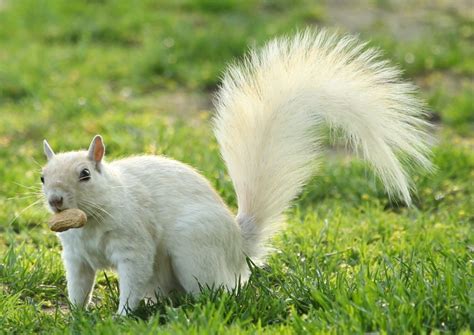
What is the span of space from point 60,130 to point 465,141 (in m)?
2.71

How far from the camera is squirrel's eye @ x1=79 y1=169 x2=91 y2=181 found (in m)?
3.36

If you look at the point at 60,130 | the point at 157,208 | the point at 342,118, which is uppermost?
the point at 342,118

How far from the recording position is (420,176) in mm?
5293

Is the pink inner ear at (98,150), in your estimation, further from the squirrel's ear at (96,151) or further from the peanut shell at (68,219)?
the peanut shell at (68,219)

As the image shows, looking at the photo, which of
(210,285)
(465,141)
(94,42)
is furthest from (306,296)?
(94,42)

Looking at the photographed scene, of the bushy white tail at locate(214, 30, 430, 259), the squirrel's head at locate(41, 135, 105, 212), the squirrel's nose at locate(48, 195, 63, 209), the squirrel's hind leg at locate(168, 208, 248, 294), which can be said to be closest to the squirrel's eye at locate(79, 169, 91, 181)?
the squirrel's head at locate(41, 135, 105, 212)

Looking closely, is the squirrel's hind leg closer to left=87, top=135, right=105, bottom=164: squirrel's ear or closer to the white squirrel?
the white squirrel

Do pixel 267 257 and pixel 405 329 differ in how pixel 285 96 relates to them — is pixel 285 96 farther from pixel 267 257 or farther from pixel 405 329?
pixel 405 329

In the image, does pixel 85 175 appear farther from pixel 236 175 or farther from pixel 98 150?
pixel 236 175

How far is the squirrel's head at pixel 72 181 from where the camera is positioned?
3.31m

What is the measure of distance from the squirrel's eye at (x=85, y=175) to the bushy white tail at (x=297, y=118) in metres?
0.67

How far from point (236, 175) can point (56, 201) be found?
84 centimetres

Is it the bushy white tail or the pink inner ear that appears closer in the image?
the pink inner ear

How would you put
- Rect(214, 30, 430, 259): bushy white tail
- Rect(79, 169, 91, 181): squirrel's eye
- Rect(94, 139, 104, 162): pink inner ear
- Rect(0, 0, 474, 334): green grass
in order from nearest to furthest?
Rect(0, 0, 474, 334): green grass < Rect(79, 169, 91, 181): squirrel's eye < Rect(94, 139, 104, 162): pink inner ear < Rect(214, 30, 430, 259): bushy white tail
